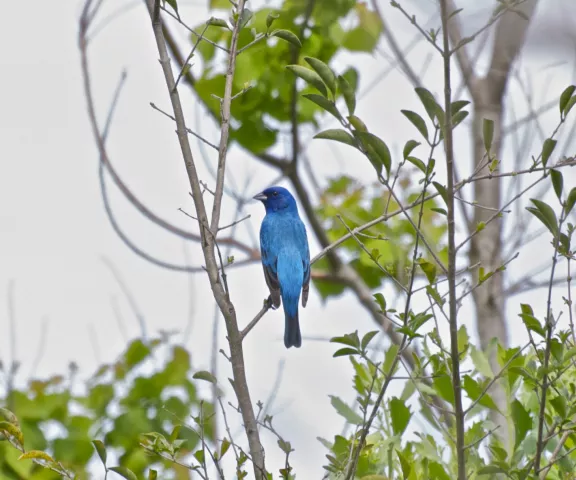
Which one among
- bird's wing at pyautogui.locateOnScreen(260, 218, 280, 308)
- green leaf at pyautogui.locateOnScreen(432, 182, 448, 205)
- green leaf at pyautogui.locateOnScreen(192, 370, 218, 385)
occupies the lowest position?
green leaf at pyautogui.locateOnScreen(192, 370, 218, 385)

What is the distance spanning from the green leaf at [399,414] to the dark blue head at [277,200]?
11.8 feet

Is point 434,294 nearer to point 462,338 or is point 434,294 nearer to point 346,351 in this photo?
point 346,351

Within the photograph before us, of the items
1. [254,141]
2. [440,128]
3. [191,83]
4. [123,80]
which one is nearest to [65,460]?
[123,80]

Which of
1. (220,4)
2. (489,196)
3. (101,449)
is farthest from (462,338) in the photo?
(489,196)

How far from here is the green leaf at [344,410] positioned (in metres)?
3.06

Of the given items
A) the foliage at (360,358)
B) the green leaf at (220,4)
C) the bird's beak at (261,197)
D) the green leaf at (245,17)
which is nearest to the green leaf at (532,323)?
the foliage at (360,358)

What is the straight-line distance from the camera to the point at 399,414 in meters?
3.04

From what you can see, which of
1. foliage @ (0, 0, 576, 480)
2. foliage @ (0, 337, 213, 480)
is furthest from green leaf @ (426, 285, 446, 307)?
foliage @ (0, 337, 213, 480)

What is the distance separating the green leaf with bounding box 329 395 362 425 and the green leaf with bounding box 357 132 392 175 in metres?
1.07

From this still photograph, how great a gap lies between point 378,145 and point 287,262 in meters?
3.24

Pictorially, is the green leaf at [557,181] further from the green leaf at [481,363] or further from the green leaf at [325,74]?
the green leaf at [481,363]

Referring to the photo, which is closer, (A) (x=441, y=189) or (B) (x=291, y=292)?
(A) (x=441, y=189)

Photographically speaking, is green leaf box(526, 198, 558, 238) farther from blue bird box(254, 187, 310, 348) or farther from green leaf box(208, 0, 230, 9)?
green leaf box(208, 0, 230, 9)

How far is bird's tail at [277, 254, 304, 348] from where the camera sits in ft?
17.1
